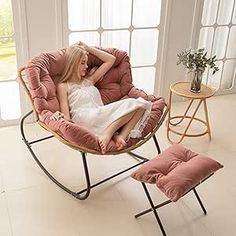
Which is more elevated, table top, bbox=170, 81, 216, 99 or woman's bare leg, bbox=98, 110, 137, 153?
table top, bbox=170, 81, 216, 99

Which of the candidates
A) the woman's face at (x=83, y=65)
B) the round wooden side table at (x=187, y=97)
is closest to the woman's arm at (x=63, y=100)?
the woman's face at (x=83, y=65)

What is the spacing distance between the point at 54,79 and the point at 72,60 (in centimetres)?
20

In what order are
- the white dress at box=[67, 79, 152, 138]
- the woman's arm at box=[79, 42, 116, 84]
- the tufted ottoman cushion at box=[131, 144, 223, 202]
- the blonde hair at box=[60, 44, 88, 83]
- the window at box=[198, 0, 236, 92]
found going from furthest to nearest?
the window at box=[198, 0, 236, 92] < the woman's arm at box=[79, 42, 116, 84] < the blonde hair at box=[60, 44, 88, 83] < the white dress at box=[67, 79, 152, 138] < the tufted ottoman cushion at box=[131, 144, 223, 202]

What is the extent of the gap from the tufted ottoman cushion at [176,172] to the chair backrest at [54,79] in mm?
763

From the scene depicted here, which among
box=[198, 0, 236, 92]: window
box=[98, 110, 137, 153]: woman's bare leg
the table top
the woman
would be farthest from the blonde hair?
box=[198, 0, 236, 92]: window

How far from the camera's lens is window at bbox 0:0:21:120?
306 centimetres

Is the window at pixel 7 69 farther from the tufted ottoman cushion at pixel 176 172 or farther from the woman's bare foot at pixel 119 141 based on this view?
the tufted ottoman cushion at pixel 176 172

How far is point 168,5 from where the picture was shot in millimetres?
3441

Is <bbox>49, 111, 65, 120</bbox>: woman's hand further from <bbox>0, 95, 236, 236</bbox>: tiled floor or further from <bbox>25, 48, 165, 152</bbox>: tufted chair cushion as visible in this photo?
<bbox>0, 95, 236, 236</bbox>: tiled floor

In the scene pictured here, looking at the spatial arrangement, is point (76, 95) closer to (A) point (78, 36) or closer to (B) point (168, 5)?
(A) point (78, 36)

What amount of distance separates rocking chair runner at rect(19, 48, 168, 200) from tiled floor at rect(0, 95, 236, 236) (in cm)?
8

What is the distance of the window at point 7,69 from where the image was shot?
3.06 m

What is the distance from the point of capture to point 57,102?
2684mm

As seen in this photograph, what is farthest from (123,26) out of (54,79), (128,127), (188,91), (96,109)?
(128,127)
